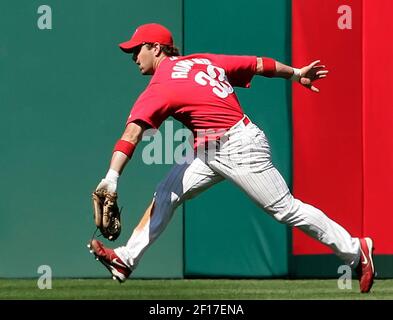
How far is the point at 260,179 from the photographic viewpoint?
730 cm

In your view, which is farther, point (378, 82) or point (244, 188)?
point (378, 82)

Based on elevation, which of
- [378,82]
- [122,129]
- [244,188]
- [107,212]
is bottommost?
[107,212]

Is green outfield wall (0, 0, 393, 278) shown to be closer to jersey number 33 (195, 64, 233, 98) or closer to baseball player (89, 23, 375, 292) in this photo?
baseball player (89, 23, 375, 292)

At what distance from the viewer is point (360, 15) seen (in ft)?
29.6

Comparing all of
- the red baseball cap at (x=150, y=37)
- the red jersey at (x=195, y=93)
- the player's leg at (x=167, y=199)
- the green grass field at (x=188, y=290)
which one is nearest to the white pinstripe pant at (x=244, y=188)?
the player's leg at (x=167, y=199)

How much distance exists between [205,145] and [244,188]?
33 cm

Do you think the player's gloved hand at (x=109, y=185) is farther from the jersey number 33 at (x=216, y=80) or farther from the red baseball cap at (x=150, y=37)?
the red baseball cap at (x=150, y=37)

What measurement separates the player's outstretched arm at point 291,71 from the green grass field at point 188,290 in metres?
1.26

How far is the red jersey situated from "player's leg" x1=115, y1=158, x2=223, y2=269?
0.85 feet

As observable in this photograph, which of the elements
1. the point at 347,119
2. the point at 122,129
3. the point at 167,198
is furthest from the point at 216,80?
the point at 347,119

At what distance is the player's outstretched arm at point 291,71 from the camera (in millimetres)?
7621

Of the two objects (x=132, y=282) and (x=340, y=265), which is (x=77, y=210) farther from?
(x=340, y=265)

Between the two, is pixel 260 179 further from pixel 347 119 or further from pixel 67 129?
pixel 67 129

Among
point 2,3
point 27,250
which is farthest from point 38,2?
point 27,250
